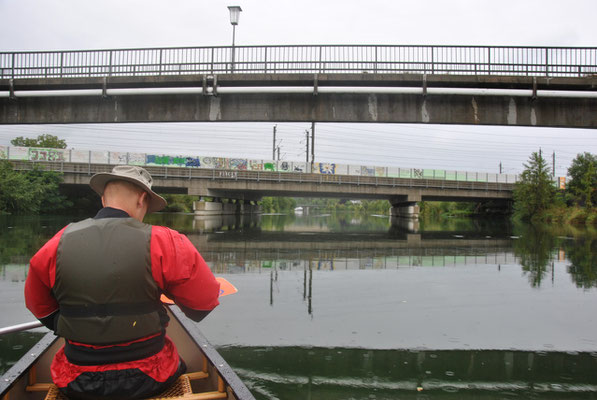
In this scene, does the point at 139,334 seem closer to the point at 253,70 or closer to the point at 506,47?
the point at 253,70

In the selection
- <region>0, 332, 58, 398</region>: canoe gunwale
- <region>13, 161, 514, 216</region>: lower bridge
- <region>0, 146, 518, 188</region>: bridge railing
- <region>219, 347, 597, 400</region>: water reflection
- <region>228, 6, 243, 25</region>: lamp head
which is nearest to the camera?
<region>0, 332, 58, 398</region>: canoe gunwale

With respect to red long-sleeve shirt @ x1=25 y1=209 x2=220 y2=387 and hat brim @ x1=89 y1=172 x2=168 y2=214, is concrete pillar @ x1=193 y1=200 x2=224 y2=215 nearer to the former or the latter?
hat brim @ x1=89 y1=172 x2=168 y2=214

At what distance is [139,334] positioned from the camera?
7.06 ft

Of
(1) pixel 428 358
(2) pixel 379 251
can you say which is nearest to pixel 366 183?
(2) pixel 379 251

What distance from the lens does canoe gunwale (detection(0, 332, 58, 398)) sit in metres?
2.40

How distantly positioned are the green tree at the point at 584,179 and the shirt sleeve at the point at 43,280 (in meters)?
42.9

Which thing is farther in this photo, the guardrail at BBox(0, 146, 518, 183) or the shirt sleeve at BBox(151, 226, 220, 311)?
the guardrail at BBox(0, 146, 518, 183)

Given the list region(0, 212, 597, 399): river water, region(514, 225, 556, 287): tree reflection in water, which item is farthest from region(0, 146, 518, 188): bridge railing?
region(0, 212, 597, 399): river water

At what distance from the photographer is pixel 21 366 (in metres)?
2.67

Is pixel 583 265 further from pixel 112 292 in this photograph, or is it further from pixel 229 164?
pixel 229 164

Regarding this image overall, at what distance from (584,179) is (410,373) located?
44043 millimetres

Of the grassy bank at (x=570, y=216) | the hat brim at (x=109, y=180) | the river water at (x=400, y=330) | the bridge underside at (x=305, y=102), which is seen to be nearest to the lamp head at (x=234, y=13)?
the bridge underside at (x=305, y=102)

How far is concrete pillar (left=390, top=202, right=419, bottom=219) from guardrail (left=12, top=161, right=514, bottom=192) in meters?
3.90

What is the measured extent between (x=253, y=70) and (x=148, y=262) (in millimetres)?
11726
